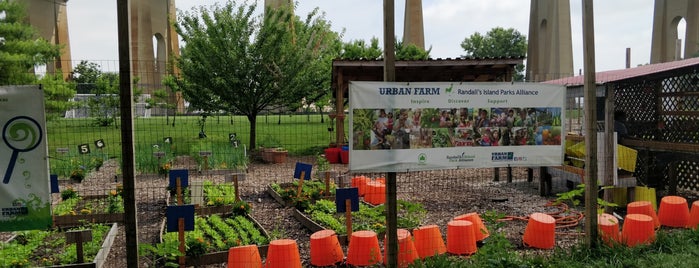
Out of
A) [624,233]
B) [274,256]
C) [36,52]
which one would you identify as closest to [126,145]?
[274,256]

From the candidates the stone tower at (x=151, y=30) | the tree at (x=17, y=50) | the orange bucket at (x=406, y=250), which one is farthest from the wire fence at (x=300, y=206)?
the stone tower at (x=151, y=30)

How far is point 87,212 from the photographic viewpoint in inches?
307

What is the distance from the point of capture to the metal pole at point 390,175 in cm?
405

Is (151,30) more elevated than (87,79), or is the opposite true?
(151,30)

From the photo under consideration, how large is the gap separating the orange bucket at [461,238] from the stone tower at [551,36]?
129 ft

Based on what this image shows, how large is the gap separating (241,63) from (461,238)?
1376cm

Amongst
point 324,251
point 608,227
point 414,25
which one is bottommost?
point 324,251

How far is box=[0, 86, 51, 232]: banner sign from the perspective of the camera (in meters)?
3.67

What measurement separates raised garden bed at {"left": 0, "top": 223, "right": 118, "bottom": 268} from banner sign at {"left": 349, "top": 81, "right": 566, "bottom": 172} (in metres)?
3.48

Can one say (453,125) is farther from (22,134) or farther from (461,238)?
(22,134)

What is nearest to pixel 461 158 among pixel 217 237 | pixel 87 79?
pixel 217 237

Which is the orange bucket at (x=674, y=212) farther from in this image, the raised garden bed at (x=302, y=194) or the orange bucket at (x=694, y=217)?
the raised garden bed at (x=302, y=194)

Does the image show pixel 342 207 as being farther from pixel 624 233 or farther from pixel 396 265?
pixel 624 233

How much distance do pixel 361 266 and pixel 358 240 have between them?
295 millimetres
